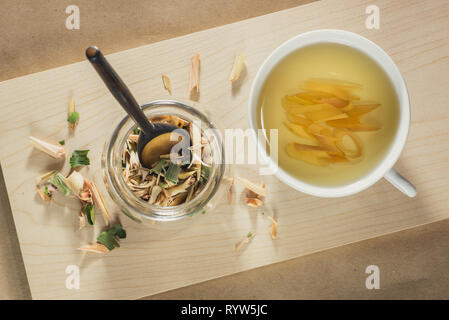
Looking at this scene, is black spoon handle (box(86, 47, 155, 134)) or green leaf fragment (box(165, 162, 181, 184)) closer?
black spoon handle (box(86, 47, 155, 134))

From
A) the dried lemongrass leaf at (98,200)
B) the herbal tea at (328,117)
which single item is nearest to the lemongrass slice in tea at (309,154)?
the herbal tea at (328,117)

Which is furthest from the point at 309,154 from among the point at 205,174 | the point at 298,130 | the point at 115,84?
the point at 115,84

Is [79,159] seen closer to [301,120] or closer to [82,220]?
[82,220]

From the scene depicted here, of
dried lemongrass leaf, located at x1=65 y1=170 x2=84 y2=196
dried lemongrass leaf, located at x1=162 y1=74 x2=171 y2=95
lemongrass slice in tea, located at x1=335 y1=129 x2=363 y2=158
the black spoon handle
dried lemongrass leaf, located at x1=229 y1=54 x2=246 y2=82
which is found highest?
dried lemongrass leaf, located at x1=229 y1=54 x2=246 y2=82

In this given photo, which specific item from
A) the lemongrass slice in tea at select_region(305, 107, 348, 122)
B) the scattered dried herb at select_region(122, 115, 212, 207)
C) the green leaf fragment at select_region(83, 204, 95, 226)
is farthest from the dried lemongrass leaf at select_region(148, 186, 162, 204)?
the lemongrass slice in tea at select_region(305, 107, 348, 122)

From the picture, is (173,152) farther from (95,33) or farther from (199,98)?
(95,33)

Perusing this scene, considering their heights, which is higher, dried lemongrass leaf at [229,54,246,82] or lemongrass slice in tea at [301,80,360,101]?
dried lemongrass leaf at [229,54,246,82]

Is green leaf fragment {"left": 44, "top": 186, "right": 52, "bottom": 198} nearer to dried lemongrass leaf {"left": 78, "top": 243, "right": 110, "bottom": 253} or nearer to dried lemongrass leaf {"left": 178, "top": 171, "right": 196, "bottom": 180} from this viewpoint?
dried lemongrass leaf {"left": 78, "top": 243, "right": 110, "bottom": 253}
